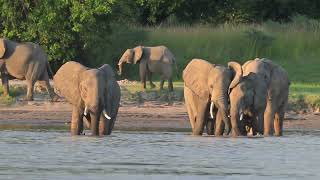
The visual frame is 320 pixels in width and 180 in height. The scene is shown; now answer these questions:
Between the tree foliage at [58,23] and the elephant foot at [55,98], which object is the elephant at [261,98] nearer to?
the elephant foot at [55,98]

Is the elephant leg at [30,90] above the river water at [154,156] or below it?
below

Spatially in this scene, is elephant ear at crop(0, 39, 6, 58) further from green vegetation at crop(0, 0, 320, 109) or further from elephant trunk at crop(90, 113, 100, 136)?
elephant trunk at crop(90, 113, 100, 136)

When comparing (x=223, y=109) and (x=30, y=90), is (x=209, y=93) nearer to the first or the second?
(x=223, y=109)

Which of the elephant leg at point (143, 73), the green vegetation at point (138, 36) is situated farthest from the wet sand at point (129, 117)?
the elephant leg at point (143, 73)

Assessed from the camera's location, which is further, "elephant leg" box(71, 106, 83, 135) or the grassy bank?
the grassy bank

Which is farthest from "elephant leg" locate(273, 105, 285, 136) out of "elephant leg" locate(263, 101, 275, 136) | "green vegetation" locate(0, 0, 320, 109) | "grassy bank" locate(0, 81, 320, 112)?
"green vegetation" locate(0, 0, 320, 109)

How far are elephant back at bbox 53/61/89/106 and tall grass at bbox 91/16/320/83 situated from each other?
14.4 metres

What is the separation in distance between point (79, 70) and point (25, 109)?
6452 millimetres

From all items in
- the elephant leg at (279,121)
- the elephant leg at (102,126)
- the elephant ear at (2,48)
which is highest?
the elephant leg at (102,126)

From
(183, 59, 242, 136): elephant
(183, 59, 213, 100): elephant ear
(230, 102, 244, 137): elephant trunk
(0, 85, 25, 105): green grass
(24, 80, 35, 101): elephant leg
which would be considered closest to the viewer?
(230, 102, 244, 137): elephant trunk

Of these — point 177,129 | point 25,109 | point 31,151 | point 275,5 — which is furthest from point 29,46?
point 275,5

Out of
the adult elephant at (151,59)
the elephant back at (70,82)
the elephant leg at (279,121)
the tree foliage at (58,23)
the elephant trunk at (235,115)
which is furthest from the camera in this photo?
the tree foliage at (58,23)

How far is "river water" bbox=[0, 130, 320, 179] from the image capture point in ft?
58.3

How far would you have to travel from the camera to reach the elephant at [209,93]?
82.7 feet
